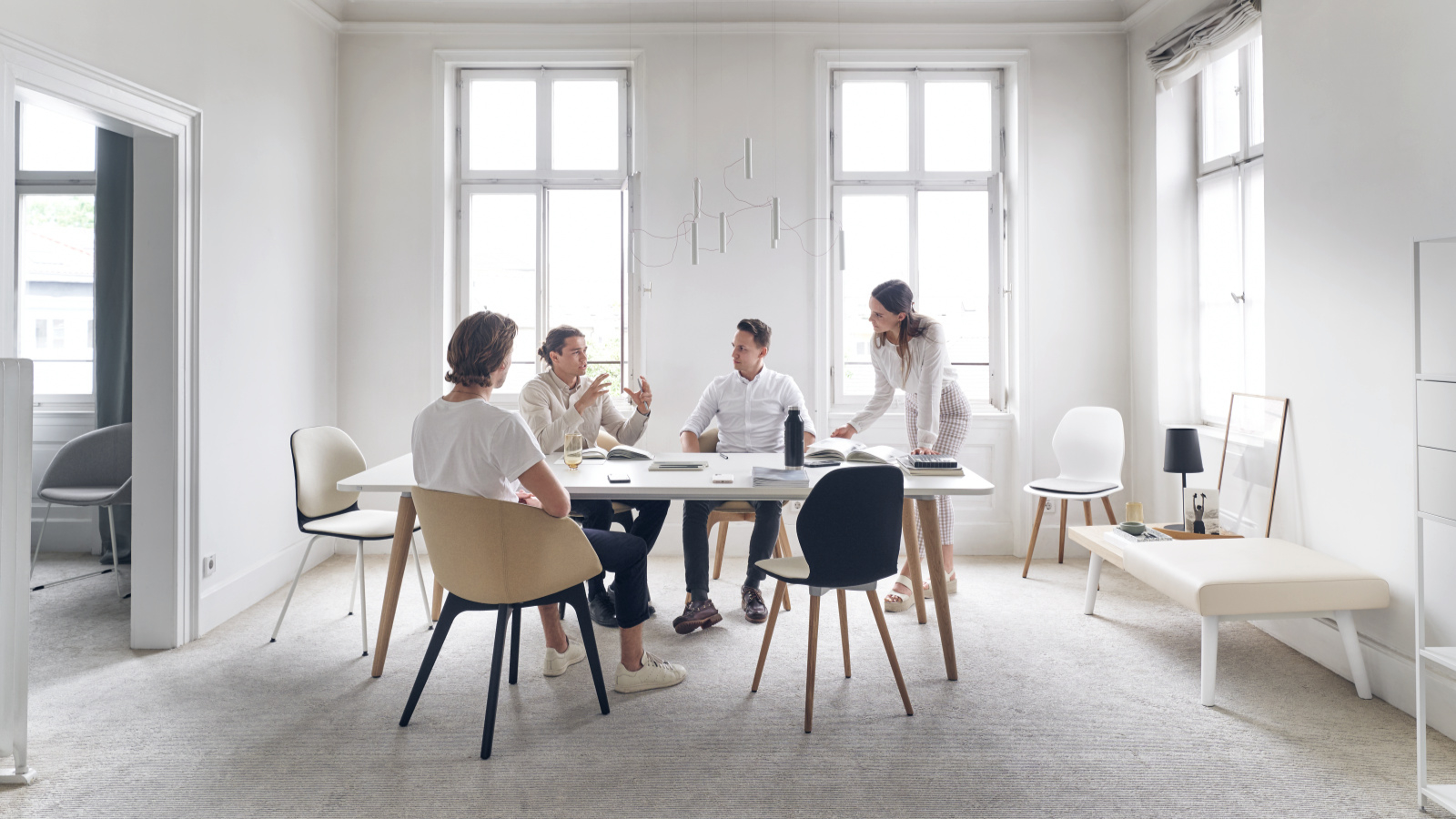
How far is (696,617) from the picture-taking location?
336 cm

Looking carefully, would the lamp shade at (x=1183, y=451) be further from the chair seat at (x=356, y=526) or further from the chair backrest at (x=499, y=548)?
the chair seat at (x=356, y=526)

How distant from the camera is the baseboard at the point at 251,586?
3412 millimetres

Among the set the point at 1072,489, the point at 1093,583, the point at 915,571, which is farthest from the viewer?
the point at 1072,489

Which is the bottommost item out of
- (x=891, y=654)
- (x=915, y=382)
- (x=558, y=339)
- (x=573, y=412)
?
(x=891, y=654)

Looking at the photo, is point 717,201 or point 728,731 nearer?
point 728,731

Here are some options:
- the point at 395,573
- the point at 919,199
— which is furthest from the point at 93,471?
the point at 919,199

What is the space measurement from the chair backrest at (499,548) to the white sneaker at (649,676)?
0.56 metres

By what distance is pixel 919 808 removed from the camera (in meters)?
2.02

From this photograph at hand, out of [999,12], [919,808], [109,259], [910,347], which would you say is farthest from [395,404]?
[999,12]

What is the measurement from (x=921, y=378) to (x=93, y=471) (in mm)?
4345

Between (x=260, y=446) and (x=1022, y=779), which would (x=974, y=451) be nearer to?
(x=1022, y=779)

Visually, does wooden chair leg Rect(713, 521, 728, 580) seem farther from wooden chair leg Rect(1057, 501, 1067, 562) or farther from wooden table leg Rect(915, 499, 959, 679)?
wooden chair leg Rect(1057, 501, 1067, 562)

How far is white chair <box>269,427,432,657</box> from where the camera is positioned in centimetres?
310

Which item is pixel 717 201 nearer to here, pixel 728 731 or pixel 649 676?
pixel 649 676
